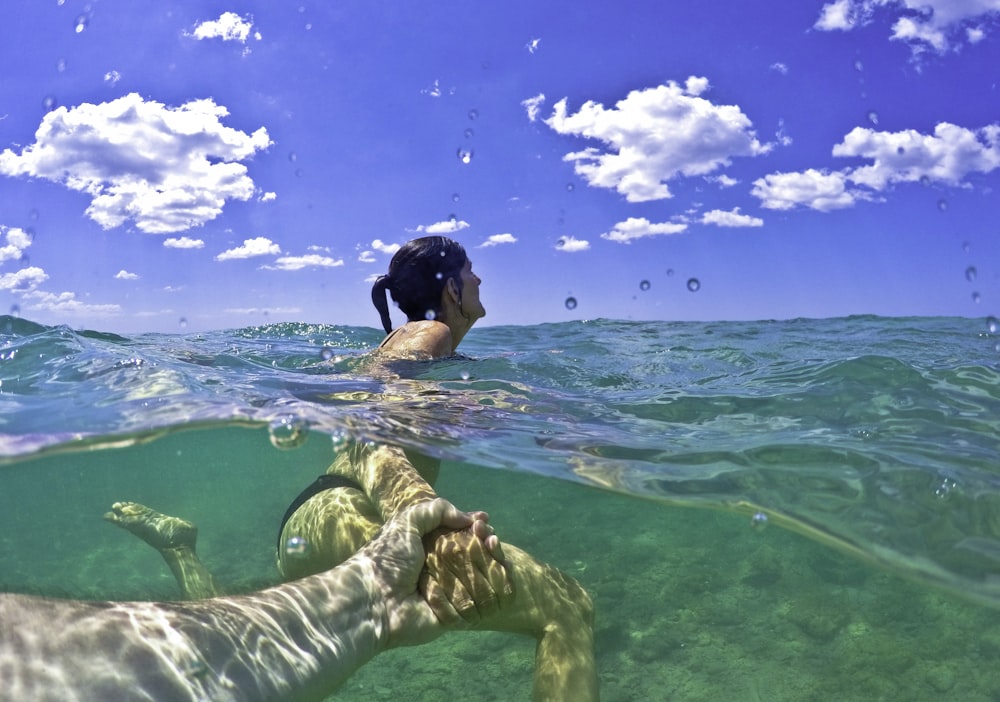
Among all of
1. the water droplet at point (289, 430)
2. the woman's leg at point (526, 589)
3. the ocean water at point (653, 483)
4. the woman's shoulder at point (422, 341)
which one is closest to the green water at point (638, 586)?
the ocean water at point (653, 483)

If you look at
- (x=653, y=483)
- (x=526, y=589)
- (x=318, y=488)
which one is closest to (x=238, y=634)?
(x=526, y=589)

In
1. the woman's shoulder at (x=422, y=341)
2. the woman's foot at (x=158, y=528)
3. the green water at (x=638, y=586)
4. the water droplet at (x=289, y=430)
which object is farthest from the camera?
the woman's foot at (x=158, y=528)

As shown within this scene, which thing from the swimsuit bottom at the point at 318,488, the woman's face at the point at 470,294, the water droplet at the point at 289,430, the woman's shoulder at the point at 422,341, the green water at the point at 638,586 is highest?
the woman's face at the point at 470,294

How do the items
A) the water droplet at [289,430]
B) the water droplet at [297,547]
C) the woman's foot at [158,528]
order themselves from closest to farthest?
the water droplet at [297,547] < the water droplet at [289,430] < the woman's foot at [158,528]

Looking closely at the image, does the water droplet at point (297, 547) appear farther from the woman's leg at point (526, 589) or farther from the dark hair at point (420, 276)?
the dark hair at point (420, 276)

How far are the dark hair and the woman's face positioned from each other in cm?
6

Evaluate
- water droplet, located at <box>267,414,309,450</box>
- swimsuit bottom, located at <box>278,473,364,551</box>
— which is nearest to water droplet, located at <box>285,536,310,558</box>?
swimsuit bottom, located at <box>278,473,364,551</box>

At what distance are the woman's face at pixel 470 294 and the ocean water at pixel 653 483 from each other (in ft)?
2.18

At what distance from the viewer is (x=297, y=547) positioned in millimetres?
4242

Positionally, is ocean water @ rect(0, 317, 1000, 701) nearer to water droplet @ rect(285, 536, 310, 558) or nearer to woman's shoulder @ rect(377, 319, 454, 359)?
woman's shoulder @ rect(377, 319, 454, 359)

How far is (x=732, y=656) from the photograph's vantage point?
18.5 ft

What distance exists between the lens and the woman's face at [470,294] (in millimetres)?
7023

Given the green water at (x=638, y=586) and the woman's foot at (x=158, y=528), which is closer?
the green water at (x=638, y=586)

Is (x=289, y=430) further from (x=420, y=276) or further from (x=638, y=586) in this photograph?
(x=638, y=586)
